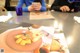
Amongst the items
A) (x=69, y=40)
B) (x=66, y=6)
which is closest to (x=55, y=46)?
(x=69, y=40)

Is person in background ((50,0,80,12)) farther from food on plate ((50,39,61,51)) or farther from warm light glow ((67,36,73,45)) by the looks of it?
food on plate ((50,39,61,51))

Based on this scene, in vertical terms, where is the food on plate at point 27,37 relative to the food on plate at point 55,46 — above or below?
above

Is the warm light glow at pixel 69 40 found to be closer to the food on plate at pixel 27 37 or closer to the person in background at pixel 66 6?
the food on plate at pixel 27 37

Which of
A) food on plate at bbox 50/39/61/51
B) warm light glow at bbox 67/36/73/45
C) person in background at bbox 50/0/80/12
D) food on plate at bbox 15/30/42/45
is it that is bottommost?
warm light glow at bbox 67/36/73/45

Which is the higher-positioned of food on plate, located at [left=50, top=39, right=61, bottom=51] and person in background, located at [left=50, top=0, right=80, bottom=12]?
person in background, located at [left=50, top=0, right=80, bottom=12]

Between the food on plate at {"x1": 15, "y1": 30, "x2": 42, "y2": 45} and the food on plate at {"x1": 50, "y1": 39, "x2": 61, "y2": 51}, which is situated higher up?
the food on plate at {"x1": 15, "y1": 30, "x2": 42, "y2": 45}

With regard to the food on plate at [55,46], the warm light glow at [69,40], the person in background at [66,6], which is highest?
the person in background at [66,6]

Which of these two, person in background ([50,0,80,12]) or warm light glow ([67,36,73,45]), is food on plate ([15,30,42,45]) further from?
person in background ([50,0,80,12])

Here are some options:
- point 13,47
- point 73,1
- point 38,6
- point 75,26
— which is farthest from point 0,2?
point 13,47

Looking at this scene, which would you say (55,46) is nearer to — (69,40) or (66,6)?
(69,40)

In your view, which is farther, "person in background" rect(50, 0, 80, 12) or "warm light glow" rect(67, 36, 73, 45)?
"person in background" rect(50, 0, 80, 12)

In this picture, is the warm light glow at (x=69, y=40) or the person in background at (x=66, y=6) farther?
the person in background at (x=66, y=6)

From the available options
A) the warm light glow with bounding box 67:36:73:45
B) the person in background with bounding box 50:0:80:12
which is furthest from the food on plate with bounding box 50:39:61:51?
the person in background with bounding box 50:0:80:12

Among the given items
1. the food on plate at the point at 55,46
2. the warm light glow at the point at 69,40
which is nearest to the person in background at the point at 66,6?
the warm light glow at the point at 69,40
